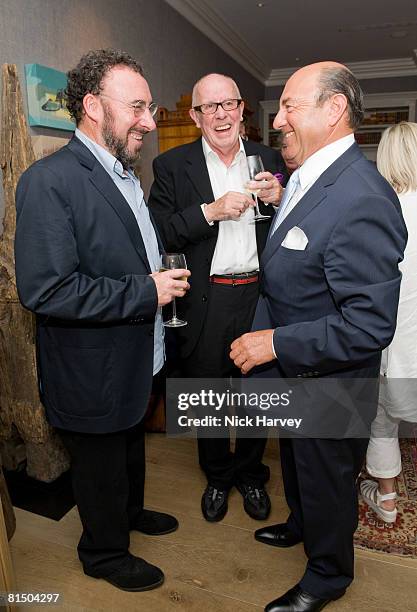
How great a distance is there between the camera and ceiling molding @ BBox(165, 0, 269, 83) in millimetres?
4488

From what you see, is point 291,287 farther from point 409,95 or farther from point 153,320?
point 409,95

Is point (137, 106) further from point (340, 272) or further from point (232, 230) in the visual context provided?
point (340, 272)

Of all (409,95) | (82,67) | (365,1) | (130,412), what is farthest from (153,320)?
(409,95)

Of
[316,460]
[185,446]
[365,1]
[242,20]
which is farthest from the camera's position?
[242,20]

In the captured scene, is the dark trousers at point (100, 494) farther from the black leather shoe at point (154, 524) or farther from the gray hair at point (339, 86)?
the gray hair at point (339, 86)

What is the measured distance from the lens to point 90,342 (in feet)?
5.02

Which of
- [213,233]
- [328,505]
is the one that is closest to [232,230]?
[213,233]

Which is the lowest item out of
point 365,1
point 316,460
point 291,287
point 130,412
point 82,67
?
point 316,460

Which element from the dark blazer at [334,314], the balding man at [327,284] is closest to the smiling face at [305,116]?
the balding man at [327,284]

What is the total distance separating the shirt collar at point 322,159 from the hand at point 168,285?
1.60 ft

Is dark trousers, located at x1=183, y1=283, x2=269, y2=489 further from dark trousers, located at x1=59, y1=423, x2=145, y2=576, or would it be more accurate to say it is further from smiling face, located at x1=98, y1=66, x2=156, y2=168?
smiling face, located at x1=98, y1=66, x2=156, y2=168

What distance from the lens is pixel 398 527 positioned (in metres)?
2.20

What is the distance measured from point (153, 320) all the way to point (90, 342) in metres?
0.22

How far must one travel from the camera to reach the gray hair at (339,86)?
137cm
